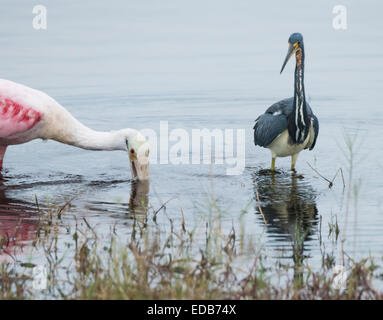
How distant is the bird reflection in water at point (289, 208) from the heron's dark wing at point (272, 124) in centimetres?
39

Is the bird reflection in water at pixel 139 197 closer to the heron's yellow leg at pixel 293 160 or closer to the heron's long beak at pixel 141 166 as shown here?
the heron's long beak at pixel 141 166

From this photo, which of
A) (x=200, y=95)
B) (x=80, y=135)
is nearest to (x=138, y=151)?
(x=80, y=135)

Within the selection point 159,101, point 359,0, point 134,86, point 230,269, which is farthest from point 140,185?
point 359,0

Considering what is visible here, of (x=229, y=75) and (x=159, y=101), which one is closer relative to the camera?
(x=159, y=101)

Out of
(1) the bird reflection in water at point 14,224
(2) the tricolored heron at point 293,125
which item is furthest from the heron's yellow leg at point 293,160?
(1) the bird reflection in water at point 14,224

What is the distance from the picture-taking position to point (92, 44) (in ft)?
56.2

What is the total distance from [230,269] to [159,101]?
792 centimetres

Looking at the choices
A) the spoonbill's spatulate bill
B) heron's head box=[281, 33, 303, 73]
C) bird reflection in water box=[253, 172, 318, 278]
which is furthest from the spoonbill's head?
heron's head box=[281, 33, 303, 73]

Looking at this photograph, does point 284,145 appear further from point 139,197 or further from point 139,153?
point 139,197

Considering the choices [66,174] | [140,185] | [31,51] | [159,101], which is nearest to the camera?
[140,185]

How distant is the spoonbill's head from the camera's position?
885cm

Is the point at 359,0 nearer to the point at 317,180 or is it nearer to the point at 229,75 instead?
the point at 229,75

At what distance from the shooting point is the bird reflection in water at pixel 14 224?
646cm

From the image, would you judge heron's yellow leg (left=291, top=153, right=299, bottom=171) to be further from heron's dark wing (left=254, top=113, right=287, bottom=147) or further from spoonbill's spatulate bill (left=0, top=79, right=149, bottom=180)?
spoonbill's spatulate bill (left=0, top=79, right=149, bottom=180)
